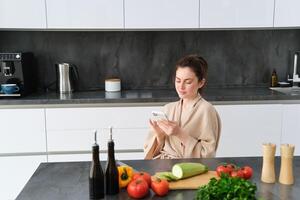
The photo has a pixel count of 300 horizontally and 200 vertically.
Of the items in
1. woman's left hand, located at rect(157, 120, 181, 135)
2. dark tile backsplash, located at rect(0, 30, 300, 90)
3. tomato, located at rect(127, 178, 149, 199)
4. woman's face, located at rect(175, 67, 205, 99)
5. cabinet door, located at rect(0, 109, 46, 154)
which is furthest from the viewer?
dark tile backsplash, located at rect(0, 30, 300, 90)

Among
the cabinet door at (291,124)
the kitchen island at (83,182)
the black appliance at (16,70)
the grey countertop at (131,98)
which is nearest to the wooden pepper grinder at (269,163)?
the kitchen island at (83,182)

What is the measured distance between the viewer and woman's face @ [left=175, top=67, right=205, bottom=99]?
1.89 m

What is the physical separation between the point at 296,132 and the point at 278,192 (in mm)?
1811

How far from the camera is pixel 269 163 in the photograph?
1.42 meters

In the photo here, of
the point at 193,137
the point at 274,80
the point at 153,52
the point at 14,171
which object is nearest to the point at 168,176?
the point at 193,137

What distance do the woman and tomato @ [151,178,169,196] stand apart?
479 mm

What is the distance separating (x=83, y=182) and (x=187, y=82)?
2.61 ft

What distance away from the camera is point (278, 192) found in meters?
1.34

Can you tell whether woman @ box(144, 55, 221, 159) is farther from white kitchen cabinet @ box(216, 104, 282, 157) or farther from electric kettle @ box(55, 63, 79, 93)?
electric kettle @ box(55, 63, 79, 93)

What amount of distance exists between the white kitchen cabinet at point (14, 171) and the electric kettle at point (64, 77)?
26.6 inches
